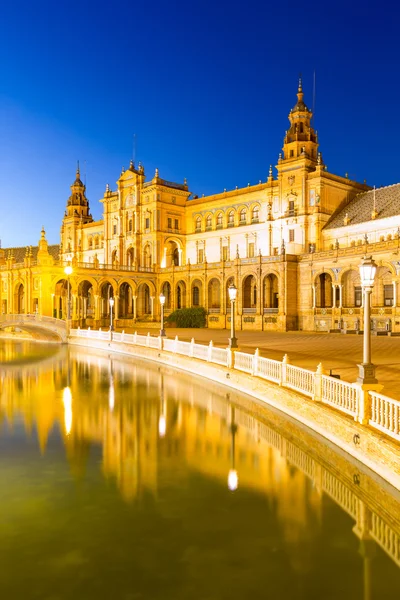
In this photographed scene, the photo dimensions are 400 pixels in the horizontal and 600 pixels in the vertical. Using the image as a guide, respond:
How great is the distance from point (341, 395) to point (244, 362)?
7.31 metres

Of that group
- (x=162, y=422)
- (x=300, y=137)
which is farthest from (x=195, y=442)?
(x=300, y=137)

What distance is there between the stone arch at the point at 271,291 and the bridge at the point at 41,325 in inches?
773

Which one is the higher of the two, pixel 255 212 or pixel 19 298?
pixel 255 212

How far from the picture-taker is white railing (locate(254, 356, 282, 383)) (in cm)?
1446

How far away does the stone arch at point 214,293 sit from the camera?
53812mm

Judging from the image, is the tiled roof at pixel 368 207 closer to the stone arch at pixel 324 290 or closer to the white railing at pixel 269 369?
the stone arch at pixel 324 290

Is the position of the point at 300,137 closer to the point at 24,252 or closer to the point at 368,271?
the point at 368,271

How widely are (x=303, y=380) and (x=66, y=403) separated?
8.24 meters

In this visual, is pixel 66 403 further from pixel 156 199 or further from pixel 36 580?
pixel 156 199

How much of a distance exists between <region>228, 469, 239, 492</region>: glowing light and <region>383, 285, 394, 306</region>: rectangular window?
31.2 m

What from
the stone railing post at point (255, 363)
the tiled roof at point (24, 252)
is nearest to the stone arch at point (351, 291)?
the stone railing post at point (255, 363)

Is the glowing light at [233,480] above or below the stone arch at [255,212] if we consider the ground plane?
below

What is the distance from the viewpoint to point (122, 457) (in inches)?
418

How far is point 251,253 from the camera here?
55.9m
